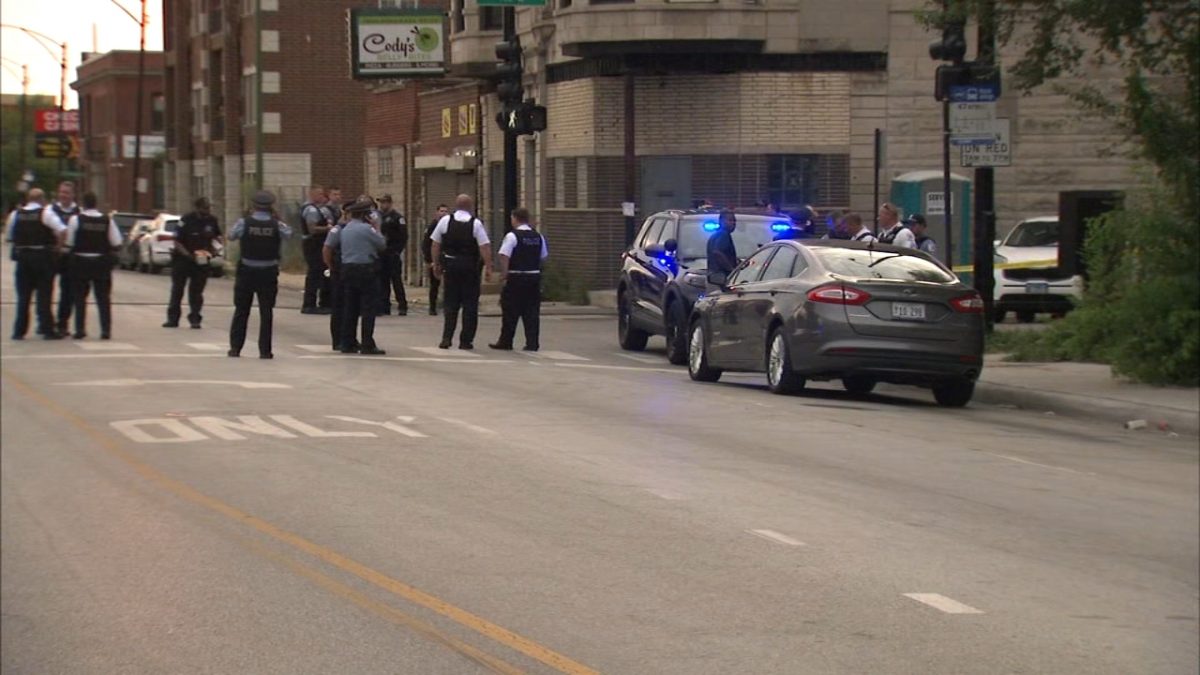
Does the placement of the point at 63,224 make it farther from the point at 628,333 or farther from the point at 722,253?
the point at 722,253

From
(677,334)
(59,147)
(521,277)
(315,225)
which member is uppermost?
(59,147)

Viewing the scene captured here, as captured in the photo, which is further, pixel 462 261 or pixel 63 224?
pixel 462 261

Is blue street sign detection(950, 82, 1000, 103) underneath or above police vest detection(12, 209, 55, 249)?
above

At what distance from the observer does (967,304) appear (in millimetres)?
17250

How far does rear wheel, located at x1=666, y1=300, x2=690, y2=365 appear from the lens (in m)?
21.7

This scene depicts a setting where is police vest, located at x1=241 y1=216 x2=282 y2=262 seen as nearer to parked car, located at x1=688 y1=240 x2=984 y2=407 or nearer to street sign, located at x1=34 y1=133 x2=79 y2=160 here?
parked car, located at x1=688 y1=240 x2=984 y2=407

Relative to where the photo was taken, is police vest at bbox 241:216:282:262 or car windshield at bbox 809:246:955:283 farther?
police vest at bbox 241:216:282:262

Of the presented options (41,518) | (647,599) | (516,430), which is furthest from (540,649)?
(516,430)

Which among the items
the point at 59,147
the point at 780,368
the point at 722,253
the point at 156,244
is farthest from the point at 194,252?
the point at 59,147

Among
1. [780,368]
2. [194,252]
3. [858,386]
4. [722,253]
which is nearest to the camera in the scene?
[780,368]

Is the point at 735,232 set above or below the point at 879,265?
above

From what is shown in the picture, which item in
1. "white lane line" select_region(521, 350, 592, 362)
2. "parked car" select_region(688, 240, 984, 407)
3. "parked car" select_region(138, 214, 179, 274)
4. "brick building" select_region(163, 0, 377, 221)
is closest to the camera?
"parked car" select_region(688, 240, 984, 407)

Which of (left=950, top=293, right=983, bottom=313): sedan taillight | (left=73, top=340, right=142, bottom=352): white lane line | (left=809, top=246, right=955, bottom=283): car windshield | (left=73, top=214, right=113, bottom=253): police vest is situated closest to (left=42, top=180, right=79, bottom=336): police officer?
(left=73, top=214, right=113, bottom=253): police vest

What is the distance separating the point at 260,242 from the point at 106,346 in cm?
275
